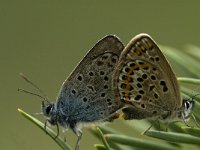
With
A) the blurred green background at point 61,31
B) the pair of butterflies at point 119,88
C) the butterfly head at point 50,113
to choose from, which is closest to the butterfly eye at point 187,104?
the pair of butterflies at point 119,88

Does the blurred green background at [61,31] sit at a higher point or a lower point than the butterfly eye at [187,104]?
lower

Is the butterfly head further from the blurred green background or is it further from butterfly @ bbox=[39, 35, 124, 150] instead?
the blurred green background

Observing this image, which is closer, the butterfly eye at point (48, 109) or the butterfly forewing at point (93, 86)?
the butterfly forewing at point (93, 86)

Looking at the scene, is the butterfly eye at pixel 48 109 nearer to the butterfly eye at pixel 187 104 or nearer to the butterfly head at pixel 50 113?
the butterfly head at pixel 50 113

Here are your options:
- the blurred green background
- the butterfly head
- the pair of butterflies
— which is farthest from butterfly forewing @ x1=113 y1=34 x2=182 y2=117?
the blurred green background

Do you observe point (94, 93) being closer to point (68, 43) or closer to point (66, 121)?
point (66, 121)

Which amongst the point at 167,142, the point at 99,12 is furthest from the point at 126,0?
the point at 167,142

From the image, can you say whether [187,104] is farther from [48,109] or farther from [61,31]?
[61,31]

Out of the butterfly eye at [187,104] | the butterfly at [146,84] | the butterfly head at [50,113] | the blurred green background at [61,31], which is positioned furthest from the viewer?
the blurred green background at [61,31]
